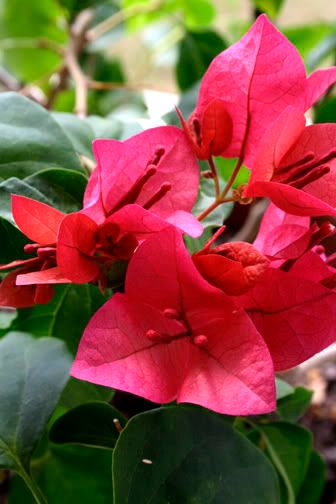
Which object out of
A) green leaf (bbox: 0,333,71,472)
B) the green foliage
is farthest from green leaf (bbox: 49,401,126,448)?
the green foliage

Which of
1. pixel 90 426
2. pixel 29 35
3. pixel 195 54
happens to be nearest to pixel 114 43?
pixel 29 35

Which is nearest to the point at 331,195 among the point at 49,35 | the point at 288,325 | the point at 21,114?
the point at 288,325

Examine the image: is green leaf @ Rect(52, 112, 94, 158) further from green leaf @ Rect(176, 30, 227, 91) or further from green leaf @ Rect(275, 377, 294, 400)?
green leaf @ Rect(176, 30, 227, 91)

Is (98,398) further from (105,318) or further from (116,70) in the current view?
(116,70)

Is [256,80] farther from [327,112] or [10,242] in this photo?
[327,112]

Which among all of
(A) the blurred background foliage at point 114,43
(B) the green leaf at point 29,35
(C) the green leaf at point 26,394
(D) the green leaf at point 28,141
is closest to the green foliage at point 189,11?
(A) the blurred background foliage at point 114,43
